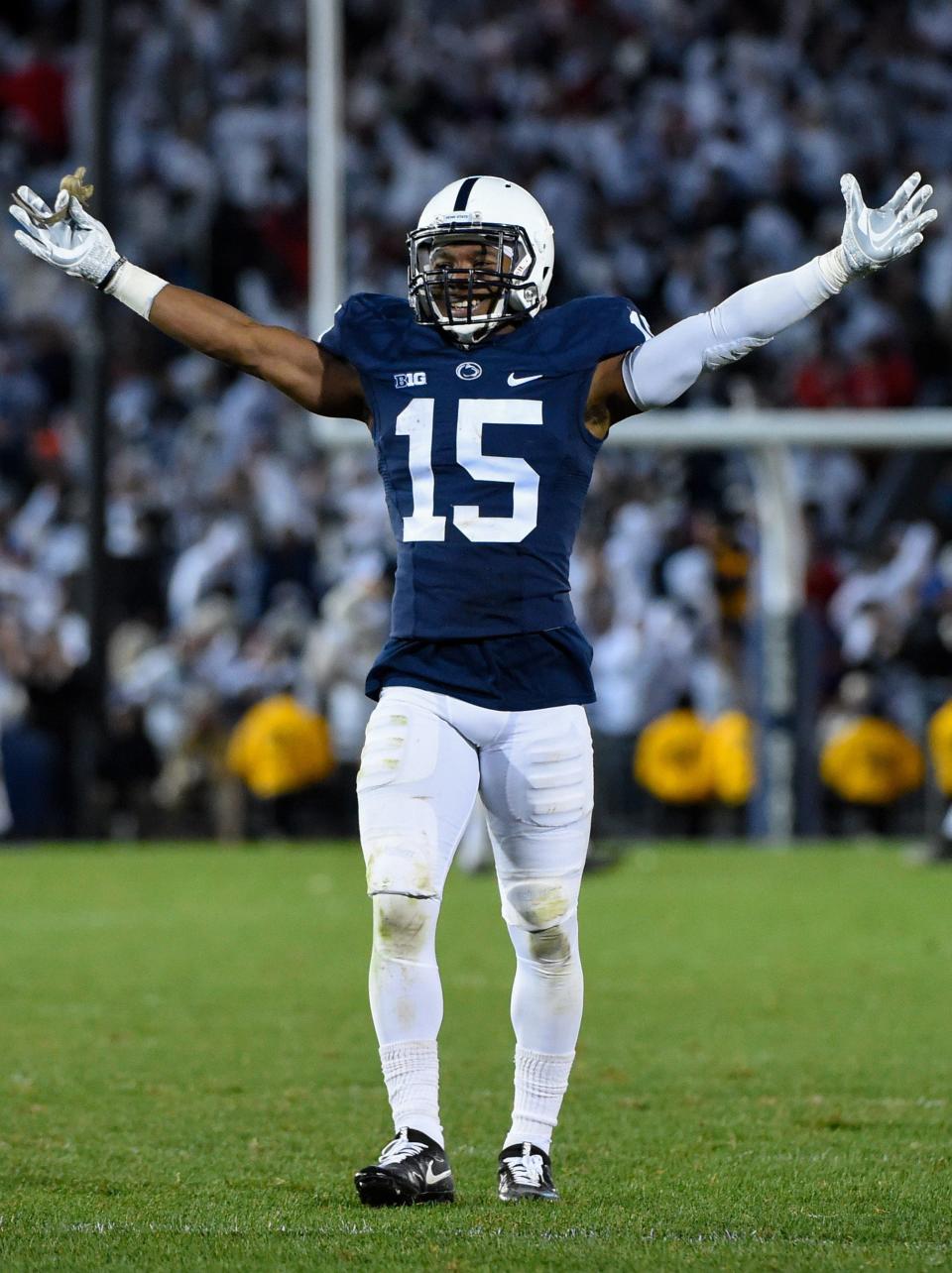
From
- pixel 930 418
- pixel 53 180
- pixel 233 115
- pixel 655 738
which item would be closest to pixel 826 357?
pixel 930 418

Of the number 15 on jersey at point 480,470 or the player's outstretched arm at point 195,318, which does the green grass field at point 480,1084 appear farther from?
the player's outstretched arm at point 195,318

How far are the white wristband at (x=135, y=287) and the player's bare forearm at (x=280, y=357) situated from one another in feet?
0.33

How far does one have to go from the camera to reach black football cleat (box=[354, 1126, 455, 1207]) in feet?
13.3

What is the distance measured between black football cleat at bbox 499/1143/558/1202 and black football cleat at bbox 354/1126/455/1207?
0.11 meters

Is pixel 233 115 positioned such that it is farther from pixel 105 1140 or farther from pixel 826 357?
pixel 105 1140

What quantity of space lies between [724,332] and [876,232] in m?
0.34

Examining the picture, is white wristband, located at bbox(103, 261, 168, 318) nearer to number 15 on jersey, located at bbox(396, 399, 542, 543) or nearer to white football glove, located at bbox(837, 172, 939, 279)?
number 15 on jersey, located at bbox(396, 399, 542, 543)

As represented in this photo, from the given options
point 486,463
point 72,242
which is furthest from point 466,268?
point 72,242

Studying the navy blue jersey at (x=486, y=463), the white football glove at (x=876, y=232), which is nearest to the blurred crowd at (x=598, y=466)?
the white football glove at (x=876, y=232)

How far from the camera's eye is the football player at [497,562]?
4207mm

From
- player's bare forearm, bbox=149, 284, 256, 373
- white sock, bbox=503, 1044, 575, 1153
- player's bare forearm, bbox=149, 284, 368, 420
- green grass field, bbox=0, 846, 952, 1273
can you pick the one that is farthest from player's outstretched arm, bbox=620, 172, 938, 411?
green grass field, bbox=0, 846, 952, 1273

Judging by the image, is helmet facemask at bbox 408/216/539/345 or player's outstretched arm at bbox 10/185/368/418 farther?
player's outstretched arm at bbox 10/185/368/418

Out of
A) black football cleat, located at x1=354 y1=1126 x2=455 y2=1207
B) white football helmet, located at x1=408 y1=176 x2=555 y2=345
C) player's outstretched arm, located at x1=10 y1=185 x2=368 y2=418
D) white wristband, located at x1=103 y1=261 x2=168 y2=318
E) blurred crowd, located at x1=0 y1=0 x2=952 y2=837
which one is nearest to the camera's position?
black football cleat, located at x1=354 y1=1126 x2=455 y2=1207

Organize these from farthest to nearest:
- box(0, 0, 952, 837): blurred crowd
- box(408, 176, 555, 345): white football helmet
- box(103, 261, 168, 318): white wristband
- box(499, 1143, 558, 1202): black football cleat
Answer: box(0, 0, 952, 837): blurred crowd
box(103, 261, 168, 318): white wristband
box(408, 176, 555, 345): white football helmet
box(499, 1143, 558, 1202): black football cleat
